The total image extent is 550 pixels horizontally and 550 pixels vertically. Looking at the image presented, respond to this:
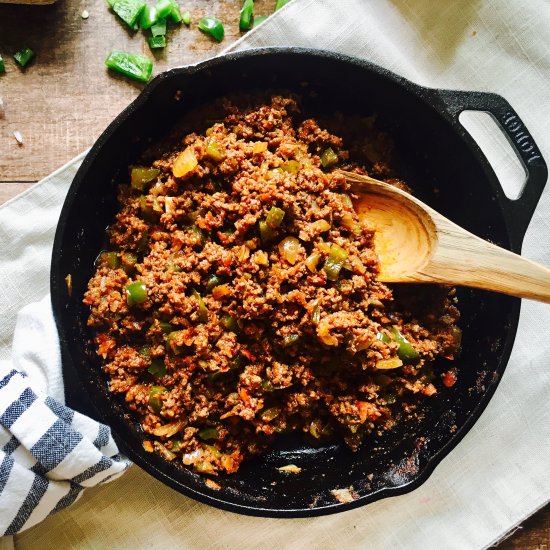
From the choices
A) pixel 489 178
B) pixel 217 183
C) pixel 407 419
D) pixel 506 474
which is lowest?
pixel 506 474

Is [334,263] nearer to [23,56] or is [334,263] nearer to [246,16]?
[246,16]

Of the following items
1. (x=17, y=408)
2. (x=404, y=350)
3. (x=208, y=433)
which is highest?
(x=404, y=350)

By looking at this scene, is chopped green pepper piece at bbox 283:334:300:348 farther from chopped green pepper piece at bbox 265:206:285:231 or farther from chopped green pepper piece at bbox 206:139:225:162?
chopped green pepper piece at bbox 206:139:225:162

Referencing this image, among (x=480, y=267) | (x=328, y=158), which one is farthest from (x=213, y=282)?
(x=480, y=267)

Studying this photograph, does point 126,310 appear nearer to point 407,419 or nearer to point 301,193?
point 301,193

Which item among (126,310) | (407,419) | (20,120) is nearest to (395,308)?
(407,419)

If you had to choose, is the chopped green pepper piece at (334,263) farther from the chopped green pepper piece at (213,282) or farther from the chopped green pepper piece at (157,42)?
the chopped green pepper piece at (157,42)
